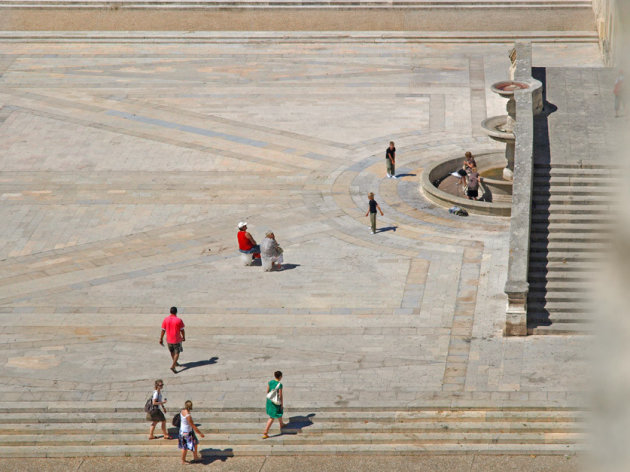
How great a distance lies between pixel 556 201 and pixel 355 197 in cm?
774

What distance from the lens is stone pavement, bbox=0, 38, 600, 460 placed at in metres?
20.1

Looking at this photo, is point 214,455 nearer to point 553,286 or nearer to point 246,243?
point 246,243

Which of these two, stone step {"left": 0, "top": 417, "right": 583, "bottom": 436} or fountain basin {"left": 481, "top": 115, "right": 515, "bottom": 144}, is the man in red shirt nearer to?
stone step {"left": 0, "top": 417, "right": 583, "bottom": 436}

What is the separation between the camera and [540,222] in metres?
23.5

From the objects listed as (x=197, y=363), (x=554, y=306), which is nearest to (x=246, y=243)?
(x=197, y=363)

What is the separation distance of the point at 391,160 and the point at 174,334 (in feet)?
41.4

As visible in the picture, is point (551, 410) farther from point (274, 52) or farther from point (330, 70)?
point (274, 52)

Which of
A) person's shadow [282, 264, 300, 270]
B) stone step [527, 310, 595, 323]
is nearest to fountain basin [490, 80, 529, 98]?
person's shadow [282, 264, 300, 270]

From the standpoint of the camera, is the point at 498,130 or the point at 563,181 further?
the point at 498,130

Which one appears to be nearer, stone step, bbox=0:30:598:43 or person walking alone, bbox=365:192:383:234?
person walking alone, bbox=365:192:383:234

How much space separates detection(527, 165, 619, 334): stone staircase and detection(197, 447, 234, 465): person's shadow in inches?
279

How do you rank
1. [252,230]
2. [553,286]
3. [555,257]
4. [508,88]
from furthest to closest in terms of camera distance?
1. [508,88]
2. [252,230]
3. [555,257]
4. [553,286]

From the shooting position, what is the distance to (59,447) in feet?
60.7

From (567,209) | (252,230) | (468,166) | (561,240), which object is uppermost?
(468,166)
